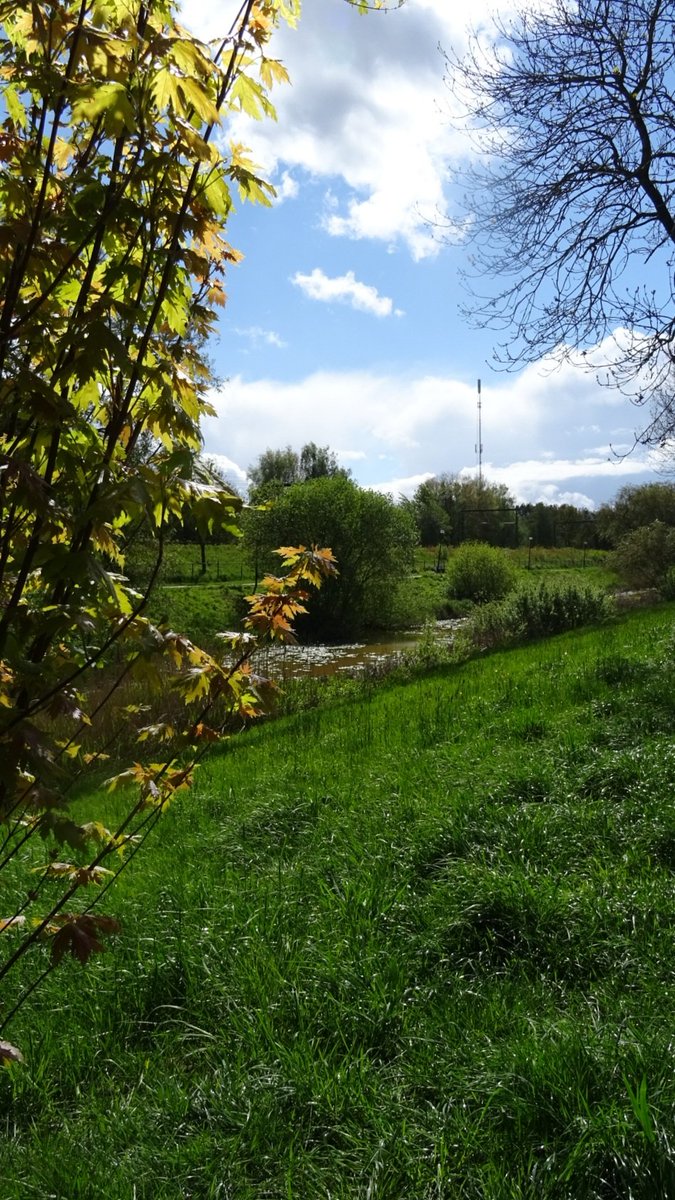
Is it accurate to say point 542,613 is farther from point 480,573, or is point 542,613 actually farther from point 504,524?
point 504,524

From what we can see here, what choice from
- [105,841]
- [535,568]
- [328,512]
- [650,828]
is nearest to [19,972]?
[105,841]

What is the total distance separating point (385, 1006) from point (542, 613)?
12101 mm

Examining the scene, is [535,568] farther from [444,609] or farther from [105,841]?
[105,841]

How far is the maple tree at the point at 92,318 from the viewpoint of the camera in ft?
5.21

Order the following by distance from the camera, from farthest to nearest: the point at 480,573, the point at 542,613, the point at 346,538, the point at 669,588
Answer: the point at 480,573 → the point at 346,538 → the point at 669,588 → the point at 542,613

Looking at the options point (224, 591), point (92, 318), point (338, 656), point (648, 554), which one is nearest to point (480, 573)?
point (648, 554)

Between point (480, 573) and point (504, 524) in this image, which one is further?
point (504, 524)

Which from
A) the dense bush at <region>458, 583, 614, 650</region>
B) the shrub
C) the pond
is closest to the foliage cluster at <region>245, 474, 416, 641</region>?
the pond

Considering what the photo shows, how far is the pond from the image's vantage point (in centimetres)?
1638

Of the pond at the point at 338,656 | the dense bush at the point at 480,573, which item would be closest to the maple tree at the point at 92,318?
the pond at the point at 338,656

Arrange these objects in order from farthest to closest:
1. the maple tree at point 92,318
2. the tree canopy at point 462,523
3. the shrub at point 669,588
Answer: the tree canopy at point 462,523, the shrub at point 669,588, the maple tree at point 92,318

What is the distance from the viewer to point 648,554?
933 inches

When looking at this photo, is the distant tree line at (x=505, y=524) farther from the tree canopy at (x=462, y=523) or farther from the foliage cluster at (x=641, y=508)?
the foliage cluster at (x=641, y=508)

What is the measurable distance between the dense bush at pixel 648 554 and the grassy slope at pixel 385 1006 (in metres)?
19.8
